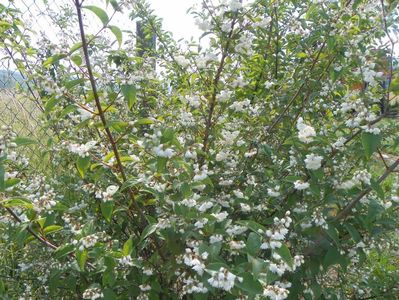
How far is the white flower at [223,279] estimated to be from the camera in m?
1.41

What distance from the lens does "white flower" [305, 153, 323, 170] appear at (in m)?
1.92

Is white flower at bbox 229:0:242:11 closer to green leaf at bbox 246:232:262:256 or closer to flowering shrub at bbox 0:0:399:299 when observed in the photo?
flowering shrub at bbox 0:0:399:299

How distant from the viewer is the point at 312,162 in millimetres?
1925

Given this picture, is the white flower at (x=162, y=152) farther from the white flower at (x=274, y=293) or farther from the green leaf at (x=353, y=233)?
the green leaf at (x=353, y=233)

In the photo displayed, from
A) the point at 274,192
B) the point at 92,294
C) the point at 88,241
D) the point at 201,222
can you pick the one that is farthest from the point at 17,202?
the point at 274,192

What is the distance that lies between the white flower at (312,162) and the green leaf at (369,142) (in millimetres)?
240

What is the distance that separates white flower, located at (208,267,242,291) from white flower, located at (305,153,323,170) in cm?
70

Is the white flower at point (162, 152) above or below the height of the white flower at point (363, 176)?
below

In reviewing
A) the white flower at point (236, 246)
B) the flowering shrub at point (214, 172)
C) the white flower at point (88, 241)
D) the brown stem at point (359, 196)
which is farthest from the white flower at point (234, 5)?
the white flower at point (88, 241)

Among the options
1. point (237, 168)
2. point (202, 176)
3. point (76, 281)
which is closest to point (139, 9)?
point (237, 168)

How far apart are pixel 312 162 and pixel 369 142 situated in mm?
284

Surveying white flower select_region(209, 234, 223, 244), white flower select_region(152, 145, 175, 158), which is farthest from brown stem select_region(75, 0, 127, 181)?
white flower select_region(209, 234, 223, 244)

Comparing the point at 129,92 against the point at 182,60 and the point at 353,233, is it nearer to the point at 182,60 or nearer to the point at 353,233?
the point at 182,60

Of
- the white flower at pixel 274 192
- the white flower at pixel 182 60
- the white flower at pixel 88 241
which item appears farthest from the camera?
the white flower at pixel 182 60
